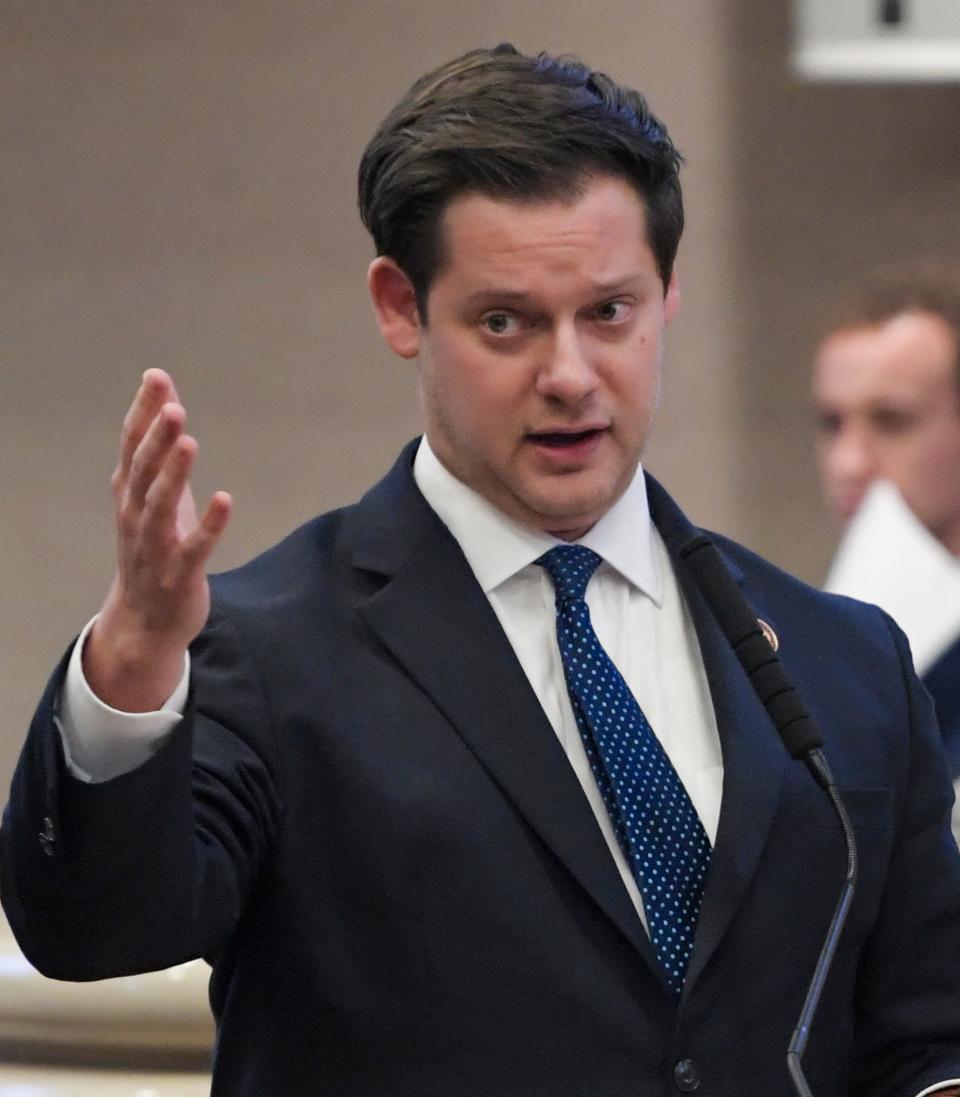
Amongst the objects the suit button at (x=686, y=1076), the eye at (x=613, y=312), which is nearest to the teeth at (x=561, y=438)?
the eye at (x=613, y=312)

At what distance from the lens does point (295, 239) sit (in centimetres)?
421

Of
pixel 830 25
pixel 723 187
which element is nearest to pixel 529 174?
pixel 830 25

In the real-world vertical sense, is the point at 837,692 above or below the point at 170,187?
below

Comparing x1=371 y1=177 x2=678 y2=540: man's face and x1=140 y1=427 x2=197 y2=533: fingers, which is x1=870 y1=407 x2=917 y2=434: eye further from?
x1=140 y1=427 x2=197 y2=533: fingers

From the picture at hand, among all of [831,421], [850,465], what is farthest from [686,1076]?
[831,421]

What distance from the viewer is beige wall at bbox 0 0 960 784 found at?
4082 millimetres

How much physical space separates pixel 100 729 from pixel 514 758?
0.40m

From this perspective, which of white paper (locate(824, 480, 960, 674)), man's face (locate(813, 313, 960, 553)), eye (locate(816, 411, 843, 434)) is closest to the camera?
white paper (locate(824, 480, 960, 674))

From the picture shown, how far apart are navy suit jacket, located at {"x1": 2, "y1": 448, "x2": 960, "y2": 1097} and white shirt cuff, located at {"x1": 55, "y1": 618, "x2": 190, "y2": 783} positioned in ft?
0.40

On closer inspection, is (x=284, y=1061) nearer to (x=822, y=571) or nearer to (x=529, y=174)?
(x=529, y=174)

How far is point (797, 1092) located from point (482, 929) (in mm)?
291

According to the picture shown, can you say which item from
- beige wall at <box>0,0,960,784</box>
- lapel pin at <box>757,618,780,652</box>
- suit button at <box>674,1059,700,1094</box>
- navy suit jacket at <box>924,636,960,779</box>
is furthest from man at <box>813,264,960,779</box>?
suit button at <box>674,1059,700,1094</box>

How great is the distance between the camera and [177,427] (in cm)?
135

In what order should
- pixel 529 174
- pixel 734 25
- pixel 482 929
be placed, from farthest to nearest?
pixel 734 25 → pixel 529 174 → pixel 482 929
